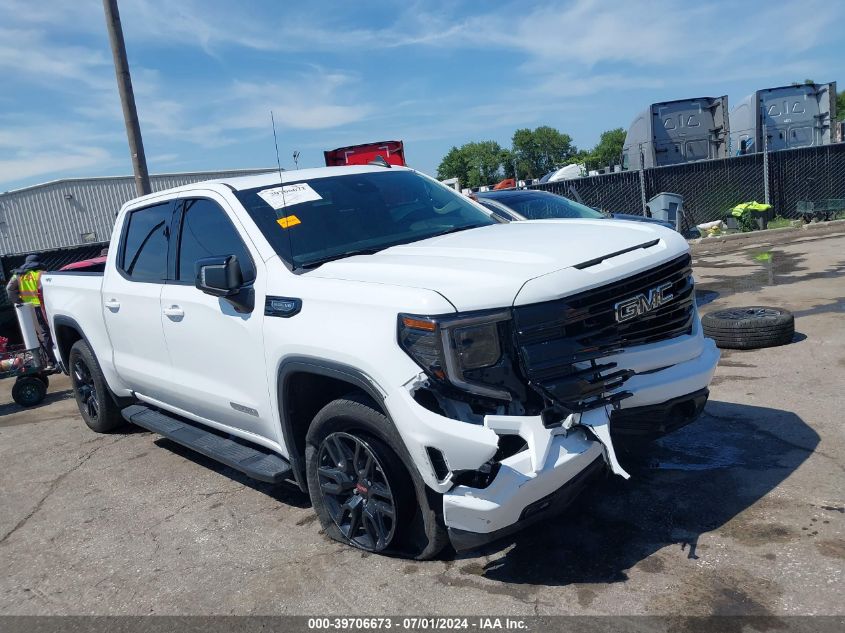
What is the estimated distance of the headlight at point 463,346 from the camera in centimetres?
293

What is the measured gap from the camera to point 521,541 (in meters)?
3.64

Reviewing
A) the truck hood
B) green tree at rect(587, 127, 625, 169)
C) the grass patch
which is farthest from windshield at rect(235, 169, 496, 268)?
green tree at rect(587, 127, 625, 169)

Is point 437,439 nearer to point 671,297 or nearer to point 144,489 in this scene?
point 671,297

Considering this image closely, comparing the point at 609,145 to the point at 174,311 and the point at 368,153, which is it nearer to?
the point at 368,153

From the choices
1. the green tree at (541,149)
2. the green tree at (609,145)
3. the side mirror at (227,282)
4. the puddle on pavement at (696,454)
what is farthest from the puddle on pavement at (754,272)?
the green tree at (541,149)

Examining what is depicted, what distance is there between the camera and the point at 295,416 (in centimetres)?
383

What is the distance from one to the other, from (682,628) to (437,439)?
1.17 m

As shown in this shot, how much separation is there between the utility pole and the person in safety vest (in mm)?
1889

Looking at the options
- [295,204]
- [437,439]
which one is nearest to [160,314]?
[295,204]

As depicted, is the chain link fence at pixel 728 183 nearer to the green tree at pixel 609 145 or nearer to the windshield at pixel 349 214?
the windshield at pixel 349 214

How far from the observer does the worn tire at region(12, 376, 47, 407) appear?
27.3 feet

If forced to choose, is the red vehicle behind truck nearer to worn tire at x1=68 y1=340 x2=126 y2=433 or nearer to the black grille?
worn tire at x1=68 y1=340 x2=126 y2=433

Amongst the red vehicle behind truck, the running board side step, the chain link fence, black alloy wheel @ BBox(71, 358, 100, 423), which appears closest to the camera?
the running board side step

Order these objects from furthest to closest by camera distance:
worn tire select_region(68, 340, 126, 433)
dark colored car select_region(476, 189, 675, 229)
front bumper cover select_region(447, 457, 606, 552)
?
1. dark colored car select_region(476, 189, 675, 229)
2. worn tire select_region(68, 340, 126, 433)
3. front bumper cover select_region(447, 457, 606, 552)
